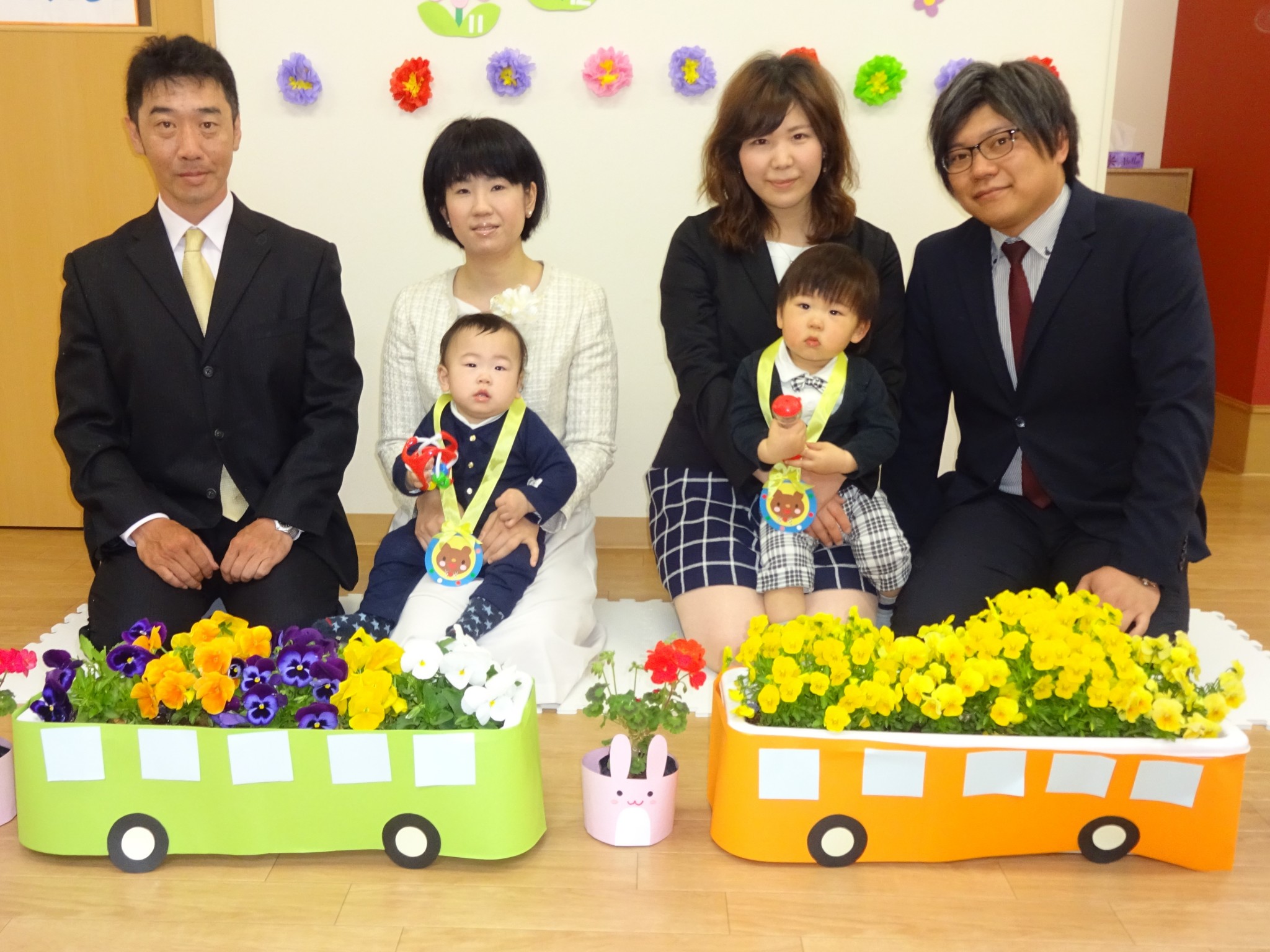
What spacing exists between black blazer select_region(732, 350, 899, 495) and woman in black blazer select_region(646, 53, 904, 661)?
0.03 m

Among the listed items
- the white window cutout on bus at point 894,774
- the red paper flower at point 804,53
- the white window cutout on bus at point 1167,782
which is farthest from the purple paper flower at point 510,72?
the white window cutout on bus at point 1167,782

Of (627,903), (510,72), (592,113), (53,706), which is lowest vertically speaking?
(627,903)

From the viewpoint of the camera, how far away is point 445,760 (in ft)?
5.09

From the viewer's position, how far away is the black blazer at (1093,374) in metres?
2.06

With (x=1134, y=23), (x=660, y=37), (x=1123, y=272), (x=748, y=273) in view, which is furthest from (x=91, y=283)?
(x=1134, y=23)

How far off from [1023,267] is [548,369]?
3.39 ft

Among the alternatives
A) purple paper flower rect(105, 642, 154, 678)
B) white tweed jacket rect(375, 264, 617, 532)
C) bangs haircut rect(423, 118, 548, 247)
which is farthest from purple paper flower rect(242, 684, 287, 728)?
bangs haircut rect(423, 118, 548, 247)

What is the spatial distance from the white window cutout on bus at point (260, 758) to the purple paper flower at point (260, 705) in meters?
0.03

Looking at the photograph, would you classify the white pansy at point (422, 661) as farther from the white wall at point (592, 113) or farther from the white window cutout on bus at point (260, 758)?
the white wall at point (592, 113)

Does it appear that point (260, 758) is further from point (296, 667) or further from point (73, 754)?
point (73, 754)

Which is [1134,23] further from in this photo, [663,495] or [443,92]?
[663,495]

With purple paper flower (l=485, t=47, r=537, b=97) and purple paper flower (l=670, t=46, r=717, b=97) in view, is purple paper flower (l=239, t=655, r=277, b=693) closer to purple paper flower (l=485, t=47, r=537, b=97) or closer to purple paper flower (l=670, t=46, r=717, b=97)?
purple paper flower (l=485, t=47, r=537, b=97)

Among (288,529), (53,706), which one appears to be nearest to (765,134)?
(288,529)

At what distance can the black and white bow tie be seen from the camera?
228cm
